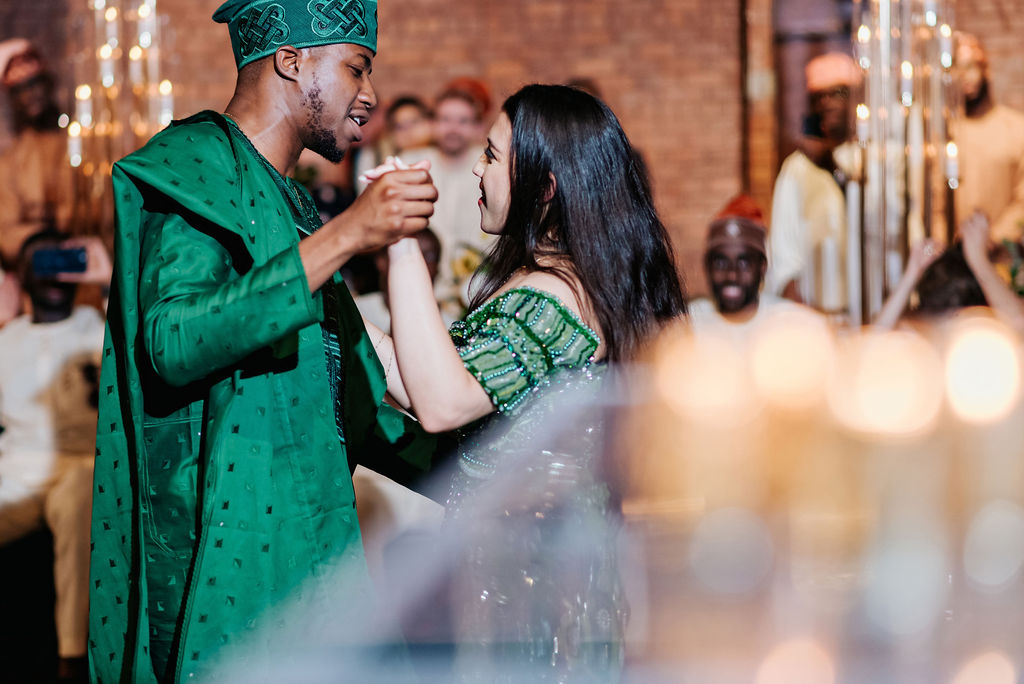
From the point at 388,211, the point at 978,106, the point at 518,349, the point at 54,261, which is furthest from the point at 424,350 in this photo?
the point at 978,106

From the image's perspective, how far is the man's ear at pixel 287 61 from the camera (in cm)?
181

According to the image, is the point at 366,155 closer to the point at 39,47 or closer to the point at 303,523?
the point at 39,47

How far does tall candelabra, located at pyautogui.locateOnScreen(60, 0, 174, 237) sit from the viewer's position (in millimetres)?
5301

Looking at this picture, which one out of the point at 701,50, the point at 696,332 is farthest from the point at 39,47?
the point at 696,332

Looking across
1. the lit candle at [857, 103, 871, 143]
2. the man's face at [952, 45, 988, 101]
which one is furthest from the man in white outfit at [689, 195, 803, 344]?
the man's face at [952, 45, 988, 101]

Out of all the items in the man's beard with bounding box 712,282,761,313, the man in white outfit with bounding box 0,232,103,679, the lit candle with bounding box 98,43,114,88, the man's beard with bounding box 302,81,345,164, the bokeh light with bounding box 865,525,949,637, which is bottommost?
the bokeh light with bounding box 865,525,949,637

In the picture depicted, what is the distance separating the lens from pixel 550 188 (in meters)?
1.89

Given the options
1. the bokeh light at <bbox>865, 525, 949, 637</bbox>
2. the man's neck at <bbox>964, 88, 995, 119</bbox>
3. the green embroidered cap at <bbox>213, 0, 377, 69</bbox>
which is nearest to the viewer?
the green embroidered cap at <bbox>213, 0, 377, 69</bbox>

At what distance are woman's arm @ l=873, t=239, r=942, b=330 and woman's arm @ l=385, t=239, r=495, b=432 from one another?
371 centimetres

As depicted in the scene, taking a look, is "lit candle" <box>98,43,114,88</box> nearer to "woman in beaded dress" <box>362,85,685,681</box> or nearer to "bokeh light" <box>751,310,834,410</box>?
"bokeh light" <box>751,310,834,410</box>

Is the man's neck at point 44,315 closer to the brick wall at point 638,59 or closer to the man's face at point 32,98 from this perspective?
the man's face at point 32,98

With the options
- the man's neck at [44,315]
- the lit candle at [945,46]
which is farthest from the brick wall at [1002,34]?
the man's neck at [44,315]

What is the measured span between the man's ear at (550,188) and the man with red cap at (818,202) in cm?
382

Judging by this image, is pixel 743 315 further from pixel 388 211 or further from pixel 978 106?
pixel 388 211
